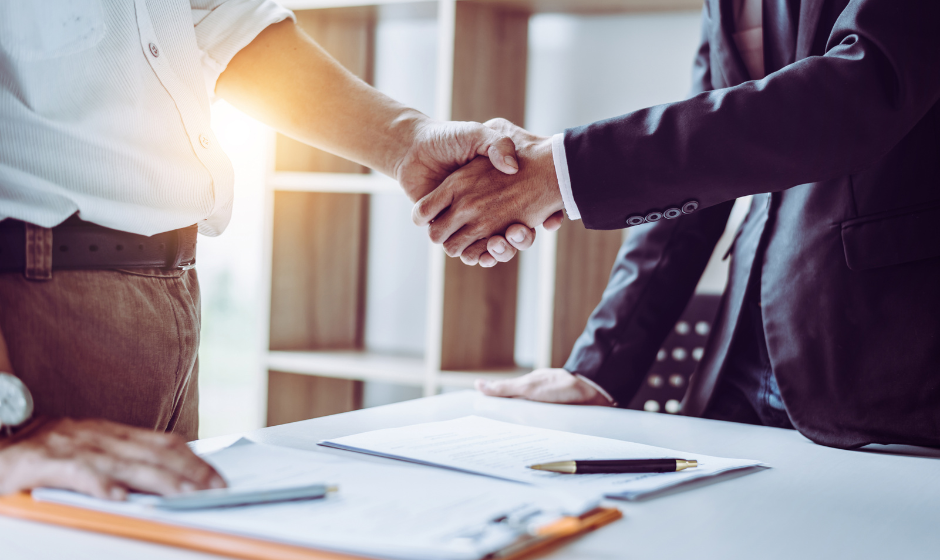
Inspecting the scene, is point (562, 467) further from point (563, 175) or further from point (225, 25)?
point (225, 25)

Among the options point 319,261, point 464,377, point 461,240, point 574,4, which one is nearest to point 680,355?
point 461,240

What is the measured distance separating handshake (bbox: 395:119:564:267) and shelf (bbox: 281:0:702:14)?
114cm

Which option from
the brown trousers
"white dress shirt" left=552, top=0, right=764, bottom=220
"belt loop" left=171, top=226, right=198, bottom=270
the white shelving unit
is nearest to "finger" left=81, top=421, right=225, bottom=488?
the brown trousers

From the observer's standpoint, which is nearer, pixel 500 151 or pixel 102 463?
pixel 102 463

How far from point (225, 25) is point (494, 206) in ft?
1.67

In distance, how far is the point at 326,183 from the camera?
2.43 meters

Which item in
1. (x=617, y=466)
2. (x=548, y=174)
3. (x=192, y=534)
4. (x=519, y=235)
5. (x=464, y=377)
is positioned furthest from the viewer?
(x=464, y=377)

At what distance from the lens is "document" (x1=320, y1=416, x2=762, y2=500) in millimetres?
639

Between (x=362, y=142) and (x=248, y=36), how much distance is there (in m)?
0.29

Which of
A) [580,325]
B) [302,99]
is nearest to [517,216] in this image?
[302,99]

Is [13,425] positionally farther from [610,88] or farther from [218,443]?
[610,88]

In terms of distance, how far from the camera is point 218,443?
2.52 ft

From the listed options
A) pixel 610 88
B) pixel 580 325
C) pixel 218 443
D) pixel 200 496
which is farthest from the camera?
pixel 610 88

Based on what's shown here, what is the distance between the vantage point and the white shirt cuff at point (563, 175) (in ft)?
3.53
